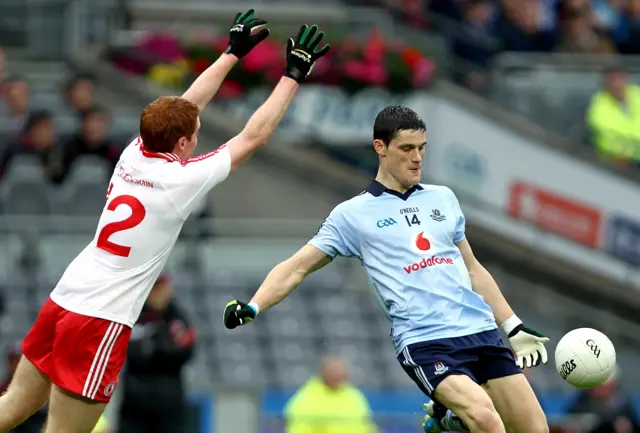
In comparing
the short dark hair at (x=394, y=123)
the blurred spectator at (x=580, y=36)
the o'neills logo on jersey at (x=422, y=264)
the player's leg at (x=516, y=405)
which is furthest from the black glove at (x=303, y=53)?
the blurred spectator at (x=580, y=36)

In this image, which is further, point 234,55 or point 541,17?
point 541,17

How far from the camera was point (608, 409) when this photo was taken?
13.6m

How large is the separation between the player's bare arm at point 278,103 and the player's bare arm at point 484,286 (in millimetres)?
1364

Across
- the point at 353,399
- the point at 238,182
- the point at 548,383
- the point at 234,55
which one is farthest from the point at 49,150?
the point at 234,55

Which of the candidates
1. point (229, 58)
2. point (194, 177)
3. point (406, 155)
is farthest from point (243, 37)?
point (406, 155)

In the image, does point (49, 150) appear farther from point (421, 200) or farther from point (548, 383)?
point (421, 200)

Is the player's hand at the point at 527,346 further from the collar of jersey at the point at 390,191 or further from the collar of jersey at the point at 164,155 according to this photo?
the collar of jersey at the point at 164,155

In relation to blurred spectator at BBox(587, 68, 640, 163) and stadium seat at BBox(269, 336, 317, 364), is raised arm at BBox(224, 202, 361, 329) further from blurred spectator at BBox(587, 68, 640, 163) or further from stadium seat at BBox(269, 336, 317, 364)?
blurred spectator at BBox(587, 68, 640, 163)

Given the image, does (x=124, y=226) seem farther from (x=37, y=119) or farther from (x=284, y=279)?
(x=37, y=119)

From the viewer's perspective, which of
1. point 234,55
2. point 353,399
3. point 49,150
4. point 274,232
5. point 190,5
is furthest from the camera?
point 190,5

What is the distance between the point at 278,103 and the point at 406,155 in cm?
79

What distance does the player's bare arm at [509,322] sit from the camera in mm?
8789

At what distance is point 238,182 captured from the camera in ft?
56.1

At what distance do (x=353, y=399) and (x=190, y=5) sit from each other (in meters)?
7.65
